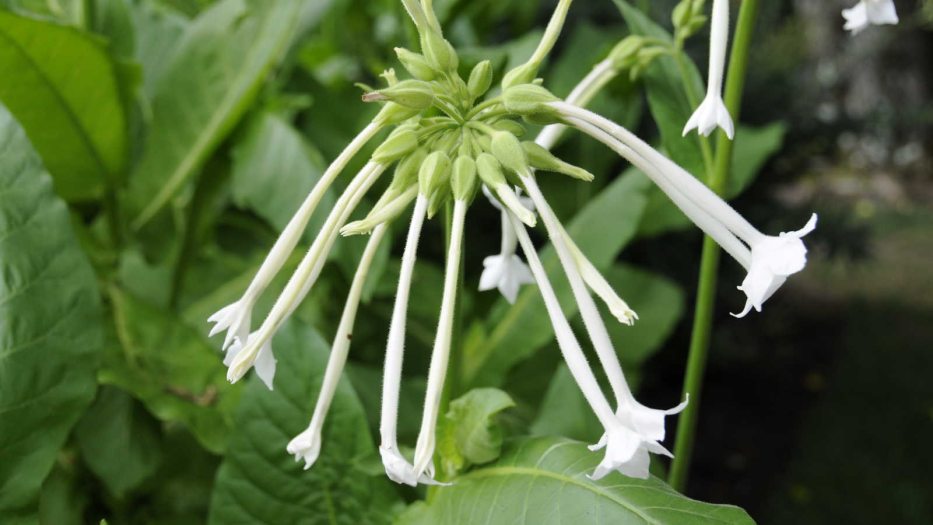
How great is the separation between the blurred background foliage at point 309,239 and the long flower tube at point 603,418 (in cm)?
15

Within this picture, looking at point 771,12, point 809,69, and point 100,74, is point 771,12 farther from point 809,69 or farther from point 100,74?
point 100,74

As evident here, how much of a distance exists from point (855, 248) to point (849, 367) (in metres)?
0.68

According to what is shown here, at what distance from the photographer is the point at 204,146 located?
1283 millimetres

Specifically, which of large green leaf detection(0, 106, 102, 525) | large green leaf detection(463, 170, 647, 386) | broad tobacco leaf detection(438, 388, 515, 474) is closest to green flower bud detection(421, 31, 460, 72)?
broad tobacco leaf detection(438, 388, 515, 474)

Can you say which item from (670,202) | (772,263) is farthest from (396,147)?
(670,202)

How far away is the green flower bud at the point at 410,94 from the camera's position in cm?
58

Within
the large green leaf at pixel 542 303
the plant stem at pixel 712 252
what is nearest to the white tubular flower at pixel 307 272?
the plant stem at pixel 712 252

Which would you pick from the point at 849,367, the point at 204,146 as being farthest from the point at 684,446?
the point at 849,367

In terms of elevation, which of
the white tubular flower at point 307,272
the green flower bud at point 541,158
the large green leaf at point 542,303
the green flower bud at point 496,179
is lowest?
the large green leaf at point 542,303

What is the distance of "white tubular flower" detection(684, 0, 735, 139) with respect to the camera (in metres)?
0.65

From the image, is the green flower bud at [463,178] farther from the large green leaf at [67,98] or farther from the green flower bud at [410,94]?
the large green leaf at [67,98]

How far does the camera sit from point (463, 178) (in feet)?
1.95

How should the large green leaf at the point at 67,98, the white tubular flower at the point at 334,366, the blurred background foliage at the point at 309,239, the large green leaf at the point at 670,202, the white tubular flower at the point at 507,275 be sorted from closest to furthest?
the white tubular flower at the point at 334,366 < the white tubular flower at the point at 507,275 < the blurred background foliage at the point at 309,239 < the large green leaf at the point at 67,98 < the large green leaf at the point at 670,202

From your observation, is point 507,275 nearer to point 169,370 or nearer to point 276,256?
point 276,256
